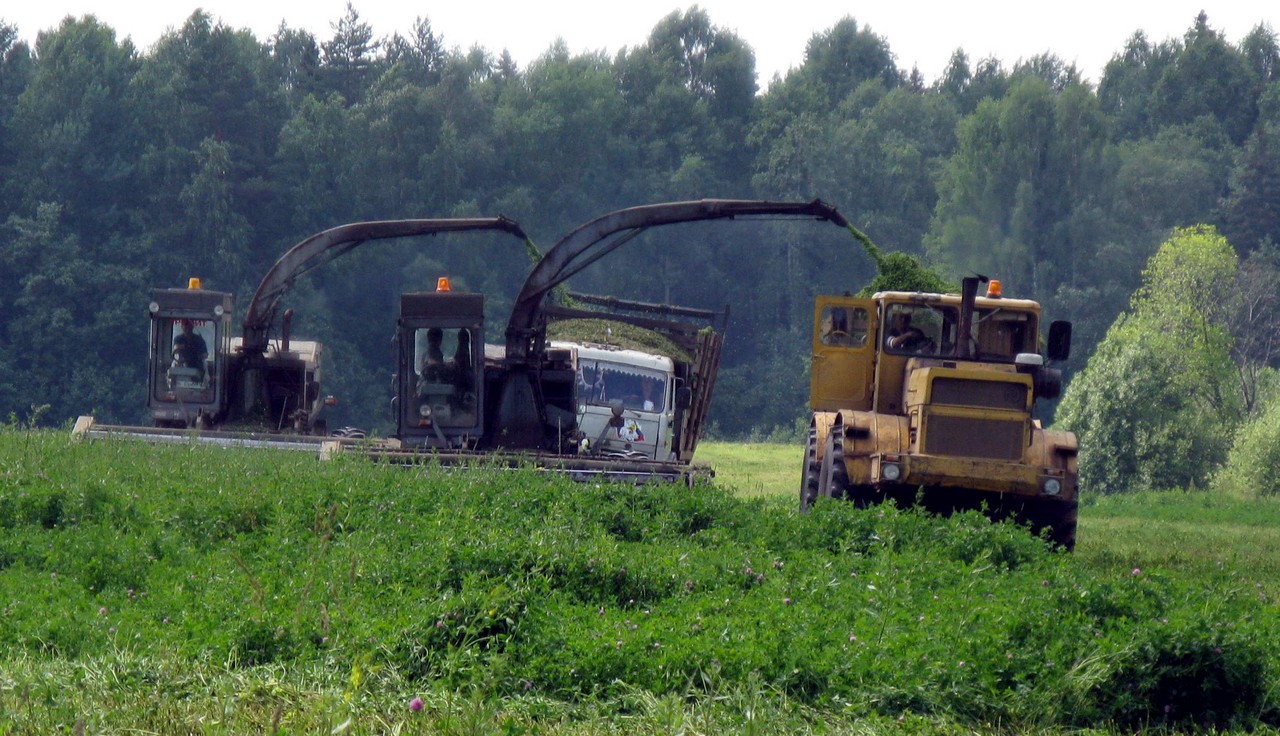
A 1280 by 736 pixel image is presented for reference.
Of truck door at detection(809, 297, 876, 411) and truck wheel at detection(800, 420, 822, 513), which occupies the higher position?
truck door at detection(809, 297, 876, 411)

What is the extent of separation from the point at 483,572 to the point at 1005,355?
323 inches

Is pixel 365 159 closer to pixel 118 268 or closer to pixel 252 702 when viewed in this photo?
pixel 118 268

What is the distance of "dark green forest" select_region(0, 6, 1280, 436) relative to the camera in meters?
50.2

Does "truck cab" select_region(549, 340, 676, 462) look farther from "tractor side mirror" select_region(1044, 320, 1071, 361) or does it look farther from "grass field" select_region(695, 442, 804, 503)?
"tractor side mirror" select_region(1044, 320, 1071, 361)

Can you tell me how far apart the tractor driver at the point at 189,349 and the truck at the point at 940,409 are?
366 inches

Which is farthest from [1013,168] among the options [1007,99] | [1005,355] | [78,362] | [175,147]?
[1005,355]

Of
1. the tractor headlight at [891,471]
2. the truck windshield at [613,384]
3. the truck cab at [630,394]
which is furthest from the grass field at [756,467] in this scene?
the tractor headlight at [891,471]

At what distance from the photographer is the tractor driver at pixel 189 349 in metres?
20.0

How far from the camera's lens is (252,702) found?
6180 millimetres

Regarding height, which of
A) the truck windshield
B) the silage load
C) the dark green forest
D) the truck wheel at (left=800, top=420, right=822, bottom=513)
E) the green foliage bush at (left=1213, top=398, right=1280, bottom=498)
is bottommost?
the green foliage bush at (left=1213, top=398, right=1280, bottom=498)

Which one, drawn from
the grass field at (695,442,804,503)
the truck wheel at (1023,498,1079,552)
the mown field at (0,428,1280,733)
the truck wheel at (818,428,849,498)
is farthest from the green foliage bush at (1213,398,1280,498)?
the mown field at (0,428,1280,733)

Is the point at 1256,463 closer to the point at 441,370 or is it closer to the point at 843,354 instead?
the point at 843,354

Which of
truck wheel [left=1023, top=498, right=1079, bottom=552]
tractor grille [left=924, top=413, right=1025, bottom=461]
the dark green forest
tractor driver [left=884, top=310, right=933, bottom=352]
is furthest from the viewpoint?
the dark green forest

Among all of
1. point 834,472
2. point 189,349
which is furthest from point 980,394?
point 189,349
